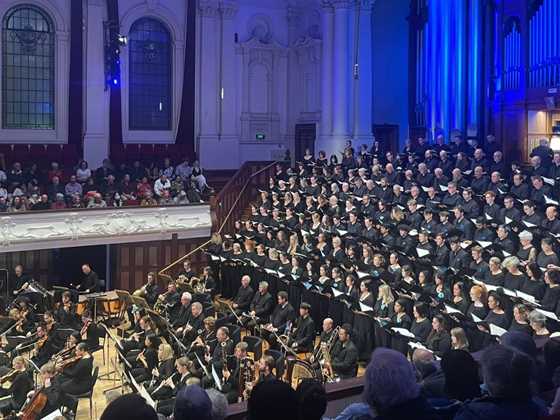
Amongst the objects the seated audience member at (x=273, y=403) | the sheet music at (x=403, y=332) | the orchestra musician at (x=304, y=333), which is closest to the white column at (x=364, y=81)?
the orchestra musician at (x=304, y=333)

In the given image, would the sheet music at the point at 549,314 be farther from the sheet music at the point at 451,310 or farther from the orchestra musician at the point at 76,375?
the orchestra musician at the point at 76,375

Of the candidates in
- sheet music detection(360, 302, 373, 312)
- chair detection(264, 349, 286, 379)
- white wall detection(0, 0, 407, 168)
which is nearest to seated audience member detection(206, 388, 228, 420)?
chair detection(264, 349, 286, 379)

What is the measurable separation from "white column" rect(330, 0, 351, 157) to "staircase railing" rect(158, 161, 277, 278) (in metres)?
2.30

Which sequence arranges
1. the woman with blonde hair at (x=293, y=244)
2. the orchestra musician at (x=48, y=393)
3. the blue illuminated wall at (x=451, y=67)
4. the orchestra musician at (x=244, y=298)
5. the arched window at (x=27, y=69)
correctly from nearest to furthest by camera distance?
the orchestra musician at (x=48, y=393)
the orchestra musician at (x=244, y=298)
the woman with blonde hair at (x=293, y=244)
the blue illuminated wall at (x=451, y=67)
the arched window at (x=27, y=69)

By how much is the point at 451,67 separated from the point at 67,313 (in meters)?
11.7

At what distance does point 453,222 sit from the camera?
13.3m

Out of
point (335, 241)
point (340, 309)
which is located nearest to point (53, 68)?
point (335, 241)

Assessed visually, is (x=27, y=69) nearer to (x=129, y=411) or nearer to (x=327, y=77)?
(x=327, y=77)

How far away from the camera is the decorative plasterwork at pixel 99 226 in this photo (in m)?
17.0

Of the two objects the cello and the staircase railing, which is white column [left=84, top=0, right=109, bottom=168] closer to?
the staircase railing

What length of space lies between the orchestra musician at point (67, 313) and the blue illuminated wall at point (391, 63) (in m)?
12.6

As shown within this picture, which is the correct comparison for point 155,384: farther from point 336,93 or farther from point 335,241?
point 336,93

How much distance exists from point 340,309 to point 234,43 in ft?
42.2

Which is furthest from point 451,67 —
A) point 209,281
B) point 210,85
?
point 209,281
